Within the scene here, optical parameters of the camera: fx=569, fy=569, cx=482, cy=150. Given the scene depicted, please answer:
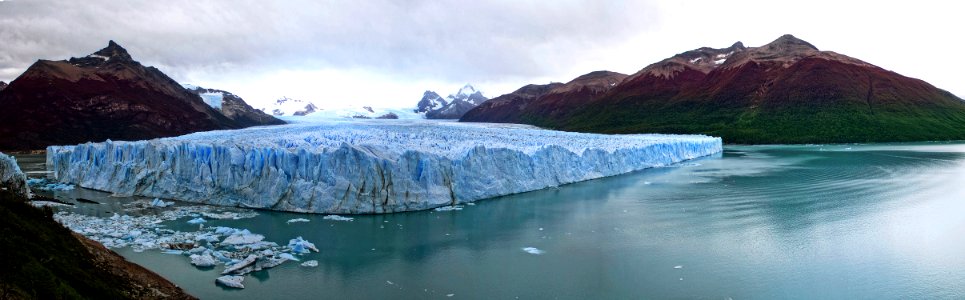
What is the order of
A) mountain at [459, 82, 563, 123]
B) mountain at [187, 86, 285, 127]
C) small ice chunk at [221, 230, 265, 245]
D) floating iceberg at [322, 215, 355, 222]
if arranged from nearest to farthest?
small ice chunk at [221, 230, 265, 245], floating iceberg at [322, 215, 355, 222], mountain at [187, 86, 285, 127], mountain at [459, 82, 563, 123]

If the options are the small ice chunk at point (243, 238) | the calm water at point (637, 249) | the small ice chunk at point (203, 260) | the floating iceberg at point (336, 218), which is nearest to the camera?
the calm water at point (637, 249)

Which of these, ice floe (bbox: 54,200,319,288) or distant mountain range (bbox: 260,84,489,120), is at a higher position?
distant mountain range (bbox: 260,84,489,120)

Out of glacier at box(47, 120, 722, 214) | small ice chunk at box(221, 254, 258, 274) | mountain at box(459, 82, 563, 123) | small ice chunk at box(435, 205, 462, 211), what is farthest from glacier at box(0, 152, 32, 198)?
mountain at box(459, 82, 563, 123)

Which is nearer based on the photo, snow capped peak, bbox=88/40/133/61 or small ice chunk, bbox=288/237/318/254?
small ice chunk, bbox=288/237/318/254

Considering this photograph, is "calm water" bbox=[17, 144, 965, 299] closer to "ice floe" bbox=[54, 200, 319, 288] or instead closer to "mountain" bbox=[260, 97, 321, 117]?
"ice floe" bbox=[54, 200, 319, 288]

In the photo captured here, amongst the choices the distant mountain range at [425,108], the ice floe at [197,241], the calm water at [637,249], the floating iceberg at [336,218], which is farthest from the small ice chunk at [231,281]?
the distant mountain range at [425,108]

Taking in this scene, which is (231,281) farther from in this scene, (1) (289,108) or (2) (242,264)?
(1) (289,108)

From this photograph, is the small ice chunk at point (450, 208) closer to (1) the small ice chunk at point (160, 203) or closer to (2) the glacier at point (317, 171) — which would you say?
(2) the glacier at point (317, 171)
